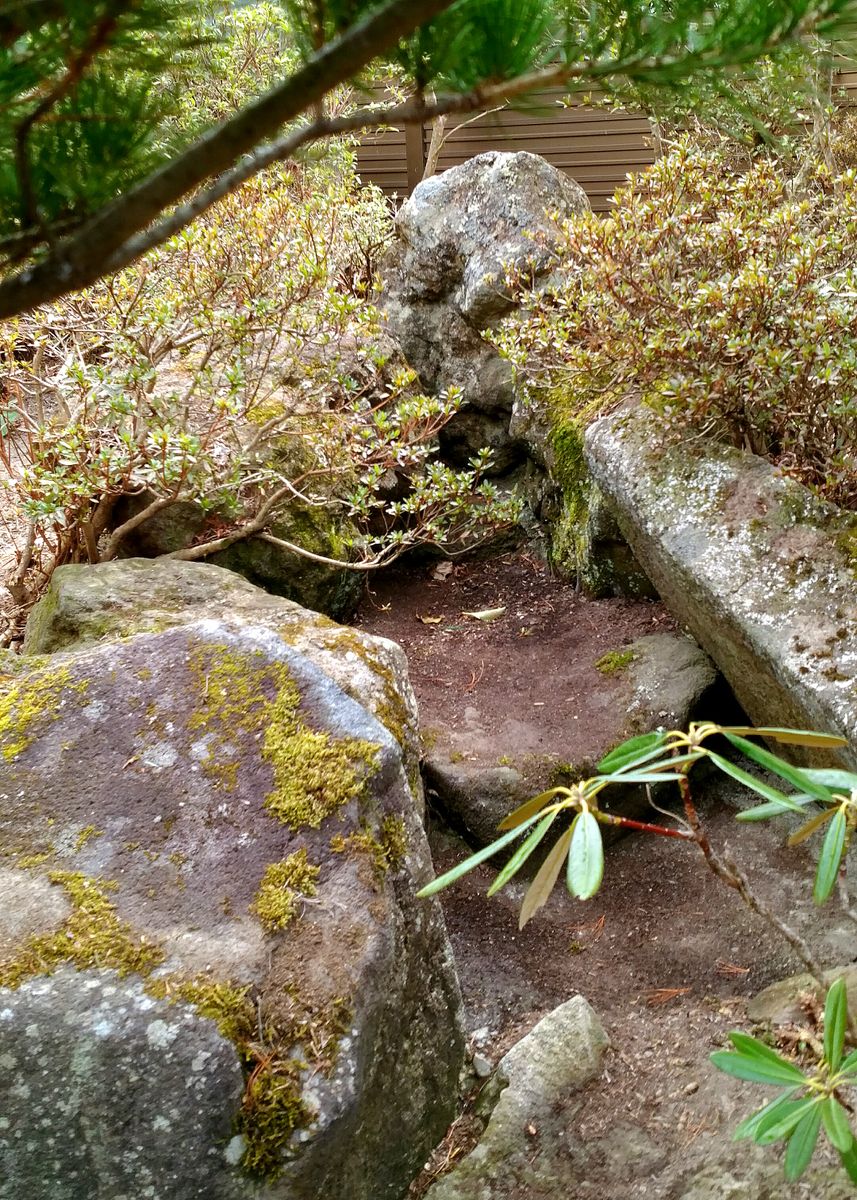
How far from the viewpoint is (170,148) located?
116 cm

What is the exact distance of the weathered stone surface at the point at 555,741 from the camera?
140 inches

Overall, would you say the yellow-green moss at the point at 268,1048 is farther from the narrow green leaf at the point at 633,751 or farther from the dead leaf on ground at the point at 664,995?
the dead leaf on ground at the point at 664,995

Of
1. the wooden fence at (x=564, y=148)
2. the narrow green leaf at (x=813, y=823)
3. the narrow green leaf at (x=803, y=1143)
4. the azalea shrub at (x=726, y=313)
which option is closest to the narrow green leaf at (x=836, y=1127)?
the narrow green leaf at (x=803, y=1143)

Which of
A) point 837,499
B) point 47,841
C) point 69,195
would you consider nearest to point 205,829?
point 47,841

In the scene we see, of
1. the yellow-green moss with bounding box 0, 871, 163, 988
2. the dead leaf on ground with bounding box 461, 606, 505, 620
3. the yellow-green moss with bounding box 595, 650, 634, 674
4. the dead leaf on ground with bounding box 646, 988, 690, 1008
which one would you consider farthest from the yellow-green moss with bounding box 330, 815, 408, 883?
the dead leaf on ground with bounding box 461, 606, 505, 620

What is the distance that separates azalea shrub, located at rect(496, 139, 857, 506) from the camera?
127 inches

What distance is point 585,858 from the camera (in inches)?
46.0

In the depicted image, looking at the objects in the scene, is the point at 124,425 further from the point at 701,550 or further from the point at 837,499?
the point at 837,499

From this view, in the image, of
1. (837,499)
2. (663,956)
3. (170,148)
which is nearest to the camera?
(170,148)

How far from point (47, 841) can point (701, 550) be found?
8.31ft

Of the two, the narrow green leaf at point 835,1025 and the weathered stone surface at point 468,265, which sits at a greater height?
the weathered stone surface at point 468,265

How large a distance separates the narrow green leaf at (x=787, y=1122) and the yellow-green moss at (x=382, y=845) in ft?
3.24

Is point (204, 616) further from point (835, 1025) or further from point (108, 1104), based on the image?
point (835, 1025)

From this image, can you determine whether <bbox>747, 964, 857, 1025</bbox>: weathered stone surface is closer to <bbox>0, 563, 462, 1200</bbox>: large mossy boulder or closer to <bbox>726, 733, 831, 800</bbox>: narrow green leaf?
<bbox>0, 563, 462, 1200</bbox>: large mossy boulder
